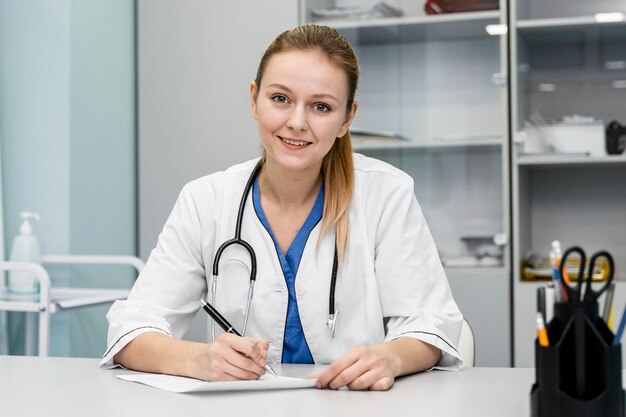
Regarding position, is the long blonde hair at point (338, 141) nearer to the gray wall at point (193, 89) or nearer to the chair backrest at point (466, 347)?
the chair backrest at point (466, 347)

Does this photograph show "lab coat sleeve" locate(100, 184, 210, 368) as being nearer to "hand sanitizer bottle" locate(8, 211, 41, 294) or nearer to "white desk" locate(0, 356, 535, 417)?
"white desk" locate(0, 356, 535, 417)

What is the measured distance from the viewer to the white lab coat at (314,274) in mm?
1527

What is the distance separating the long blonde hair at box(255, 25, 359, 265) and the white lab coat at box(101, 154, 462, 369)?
28 mm

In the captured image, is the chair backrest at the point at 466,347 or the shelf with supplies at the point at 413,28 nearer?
the chair backrest at the point at 466,347

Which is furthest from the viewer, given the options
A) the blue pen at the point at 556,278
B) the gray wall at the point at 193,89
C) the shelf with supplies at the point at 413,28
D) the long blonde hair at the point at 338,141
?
the gray wall at the point at 193,89

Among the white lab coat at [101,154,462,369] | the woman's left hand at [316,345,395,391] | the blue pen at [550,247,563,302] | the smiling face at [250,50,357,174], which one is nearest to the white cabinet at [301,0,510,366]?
the white lab coat at [101,154,462,369]

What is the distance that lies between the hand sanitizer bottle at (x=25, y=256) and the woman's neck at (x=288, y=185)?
3.42 ft

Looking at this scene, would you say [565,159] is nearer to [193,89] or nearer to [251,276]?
[193,89]

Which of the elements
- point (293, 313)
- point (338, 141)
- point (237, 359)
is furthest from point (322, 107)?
point (237, 359)

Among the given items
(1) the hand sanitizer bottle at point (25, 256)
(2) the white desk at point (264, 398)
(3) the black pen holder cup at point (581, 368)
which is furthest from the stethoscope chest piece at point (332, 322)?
(1) the hand sanitizer bottle at point (25, 256)

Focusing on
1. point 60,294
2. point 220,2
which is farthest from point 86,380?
point 220,2

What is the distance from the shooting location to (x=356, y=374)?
1.18m

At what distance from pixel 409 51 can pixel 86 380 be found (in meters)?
2.14

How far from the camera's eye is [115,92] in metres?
3.02
